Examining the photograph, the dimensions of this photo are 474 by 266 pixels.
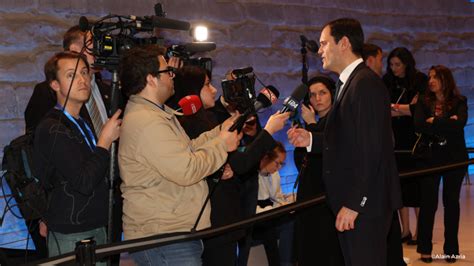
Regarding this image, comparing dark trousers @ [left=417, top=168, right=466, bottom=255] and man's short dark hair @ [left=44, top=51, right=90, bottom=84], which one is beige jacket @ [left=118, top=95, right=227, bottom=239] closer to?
man's short dark hair @ [left=44, top=51, right=90, bottom=84]

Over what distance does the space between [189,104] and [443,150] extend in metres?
2.94

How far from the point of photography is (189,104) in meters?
3.69

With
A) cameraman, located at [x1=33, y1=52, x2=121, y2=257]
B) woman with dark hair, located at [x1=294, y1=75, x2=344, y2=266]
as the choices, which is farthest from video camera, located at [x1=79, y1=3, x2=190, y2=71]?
woman with dark hair, located at [x1=294, y1=75, x2=344, y2=266]

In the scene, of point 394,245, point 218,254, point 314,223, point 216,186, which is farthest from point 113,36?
point 394,245

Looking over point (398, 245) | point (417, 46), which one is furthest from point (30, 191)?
point (417, 46)

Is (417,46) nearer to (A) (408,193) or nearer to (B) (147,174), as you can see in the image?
(A) (408,193)

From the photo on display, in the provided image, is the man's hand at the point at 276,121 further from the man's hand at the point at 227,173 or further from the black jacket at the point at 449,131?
the black jacket at the point at 449,131

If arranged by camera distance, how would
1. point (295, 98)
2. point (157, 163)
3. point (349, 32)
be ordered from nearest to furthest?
point (157, 163)
point (295, 98)
point (349, 32)

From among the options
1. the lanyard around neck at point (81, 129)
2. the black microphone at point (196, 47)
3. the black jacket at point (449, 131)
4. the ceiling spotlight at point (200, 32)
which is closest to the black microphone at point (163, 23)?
the black microphone at point (196, 47)

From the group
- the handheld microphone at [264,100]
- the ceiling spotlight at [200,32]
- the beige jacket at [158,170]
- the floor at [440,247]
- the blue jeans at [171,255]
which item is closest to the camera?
the beige jacket at [158,170]

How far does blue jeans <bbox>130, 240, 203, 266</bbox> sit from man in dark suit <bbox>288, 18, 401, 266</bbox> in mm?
815

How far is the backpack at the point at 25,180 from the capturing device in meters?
3.27

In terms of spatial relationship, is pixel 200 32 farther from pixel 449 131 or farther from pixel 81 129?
pixel 81 129

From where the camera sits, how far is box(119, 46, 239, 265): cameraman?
3.00 m
